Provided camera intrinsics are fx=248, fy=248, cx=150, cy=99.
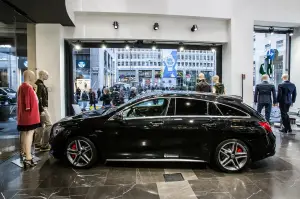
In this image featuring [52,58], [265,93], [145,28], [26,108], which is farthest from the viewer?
[145,28]

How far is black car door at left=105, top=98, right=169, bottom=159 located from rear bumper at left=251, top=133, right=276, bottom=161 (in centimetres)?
151

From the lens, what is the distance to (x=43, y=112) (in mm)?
5148

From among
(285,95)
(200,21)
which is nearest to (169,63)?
(200,21)

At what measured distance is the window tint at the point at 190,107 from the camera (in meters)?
4.10

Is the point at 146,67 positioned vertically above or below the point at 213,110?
above

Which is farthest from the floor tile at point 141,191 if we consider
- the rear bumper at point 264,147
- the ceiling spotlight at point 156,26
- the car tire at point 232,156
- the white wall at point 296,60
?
the white wall at point 296,60

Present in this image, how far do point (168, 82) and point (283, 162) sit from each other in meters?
4.68

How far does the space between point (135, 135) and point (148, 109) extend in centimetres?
52

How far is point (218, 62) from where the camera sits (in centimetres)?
826

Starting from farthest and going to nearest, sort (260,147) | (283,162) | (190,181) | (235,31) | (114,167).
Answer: (235,31) → (283,162) → (114,167) → (260,147) → (190,181)

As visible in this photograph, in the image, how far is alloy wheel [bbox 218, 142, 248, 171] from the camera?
4.00 m

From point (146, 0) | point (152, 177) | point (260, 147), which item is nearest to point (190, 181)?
point (152, 177)

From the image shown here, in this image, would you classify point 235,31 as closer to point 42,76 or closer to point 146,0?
point 146,0

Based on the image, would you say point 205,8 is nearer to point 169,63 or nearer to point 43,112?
point 169,63
